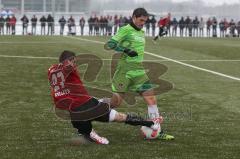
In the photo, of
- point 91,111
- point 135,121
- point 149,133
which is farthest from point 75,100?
point 149,133

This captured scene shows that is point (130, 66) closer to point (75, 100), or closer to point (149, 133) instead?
point (149, 133)

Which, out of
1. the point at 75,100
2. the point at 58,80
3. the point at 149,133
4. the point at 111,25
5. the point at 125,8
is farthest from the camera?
the point at 125,8

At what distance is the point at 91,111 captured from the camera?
7.34m

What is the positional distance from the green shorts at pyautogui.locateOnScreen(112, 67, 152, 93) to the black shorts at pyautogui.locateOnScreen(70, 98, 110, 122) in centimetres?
65

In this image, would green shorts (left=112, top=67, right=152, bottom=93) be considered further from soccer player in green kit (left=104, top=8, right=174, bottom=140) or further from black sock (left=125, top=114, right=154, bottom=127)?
black sock (left=125, top=114, right=154, bottom=127)

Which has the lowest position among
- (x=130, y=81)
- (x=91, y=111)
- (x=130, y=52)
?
(x=91, y=111)

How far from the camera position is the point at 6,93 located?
12.0m

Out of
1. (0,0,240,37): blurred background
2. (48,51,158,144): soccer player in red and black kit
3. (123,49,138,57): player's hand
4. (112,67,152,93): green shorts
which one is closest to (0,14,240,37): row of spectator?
(0,0,240,37): blurred background

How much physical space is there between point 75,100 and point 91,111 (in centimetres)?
26

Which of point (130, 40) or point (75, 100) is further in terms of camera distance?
point (130, 40)

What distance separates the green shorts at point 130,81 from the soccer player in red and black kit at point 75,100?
22.9 inches

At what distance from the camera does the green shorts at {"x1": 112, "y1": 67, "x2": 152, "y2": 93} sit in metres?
8.02

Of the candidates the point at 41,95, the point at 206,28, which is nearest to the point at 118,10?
the point at 206,28

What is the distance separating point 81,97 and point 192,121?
8.42 ft
